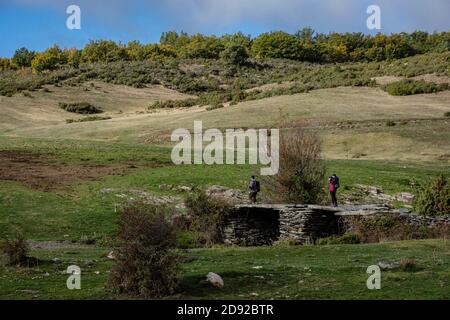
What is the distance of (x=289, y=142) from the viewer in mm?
39625

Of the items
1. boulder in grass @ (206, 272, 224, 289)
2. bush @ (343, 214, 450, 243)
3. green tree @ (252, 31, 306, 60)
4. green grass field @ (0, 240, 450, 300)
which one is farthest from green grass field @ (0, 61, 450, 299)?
green tree @ (252, 31, 306, 60)

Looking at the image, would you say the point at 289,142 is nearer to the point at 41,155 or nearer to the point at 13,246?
the point at 13,246

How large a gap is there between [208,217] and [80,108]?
70.3 meters

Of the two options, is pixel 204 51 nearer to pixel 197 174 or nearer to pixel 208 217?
pixel 197 174

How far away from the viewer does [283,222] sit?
36062mm

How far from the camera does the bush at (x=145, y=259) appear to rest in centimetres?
1906

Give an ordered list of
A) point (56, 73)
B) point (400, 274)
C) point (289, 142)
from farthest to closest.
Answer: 1. point (56, 73)
2. point (289, 142)
3. point (400, 274)

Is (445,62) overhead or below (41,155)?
overhead

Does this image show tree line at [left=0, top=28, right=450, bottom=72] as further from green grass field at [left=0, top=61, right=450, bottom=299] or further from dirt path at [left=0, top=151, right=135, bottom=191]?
dirt path at [left=0, top=151, right=135, bottom=191]

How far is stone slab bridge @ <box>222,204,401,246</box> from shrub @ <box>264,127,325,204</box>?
2.42 meters

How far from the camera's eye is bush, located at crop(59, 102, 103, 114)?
336 ft

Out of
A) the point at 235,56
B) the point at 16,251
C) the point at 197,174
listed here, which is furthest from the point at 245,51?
the point at 16,251
